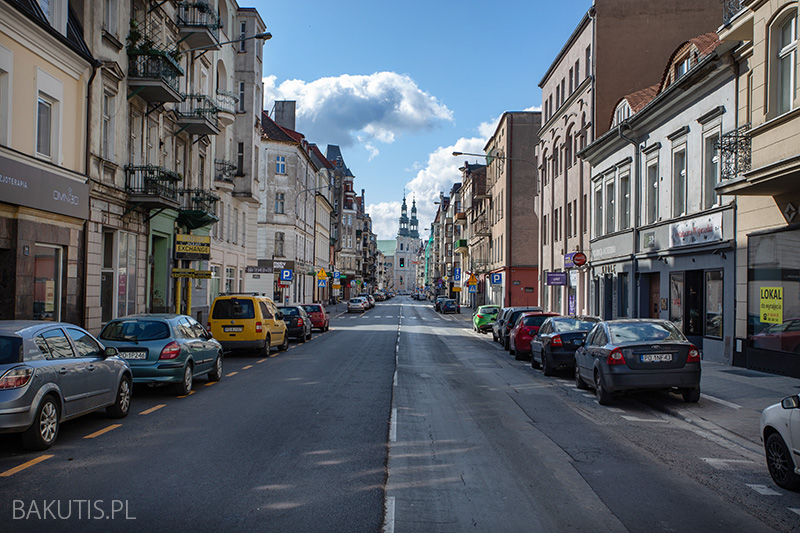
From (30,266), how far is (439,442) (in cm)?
1258

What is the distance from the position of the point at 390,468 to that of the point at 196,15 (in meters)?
26.4

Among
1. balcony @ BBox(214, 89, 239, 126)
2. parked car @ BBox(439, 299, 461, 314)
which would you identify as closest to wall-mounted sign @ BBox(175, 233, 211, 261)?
balcony @ BBox(214, 89, 239, 126)

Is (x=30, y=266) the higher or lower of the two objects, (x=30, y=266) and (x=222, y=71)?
the lower

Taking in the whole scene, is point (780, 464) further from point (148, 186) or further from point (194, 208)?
point (194, 208)

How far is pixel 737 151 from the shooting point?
1623 cm

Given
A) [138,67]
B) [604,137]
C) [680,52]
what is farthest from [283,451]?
Answer: [604,137]

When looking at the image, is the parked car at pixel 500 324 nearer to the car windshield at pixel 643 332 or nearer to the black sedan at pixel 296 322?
the black sedan at pixel 296 322

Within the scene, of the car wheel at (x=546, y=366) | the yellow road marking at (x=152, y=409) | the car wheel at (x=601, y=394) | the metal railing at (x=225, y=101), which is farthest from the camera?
the metal railing at (x=225, y=101)

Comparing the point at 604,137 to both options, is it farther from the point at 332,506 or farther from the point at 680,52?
the point at 332,506

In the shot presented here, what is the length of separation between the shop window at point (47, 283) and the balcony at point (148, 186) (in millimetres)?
4483

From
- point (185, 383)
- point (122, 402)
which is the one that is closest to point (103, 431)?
point (122, 402)

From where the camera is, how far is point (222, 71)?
3466cm

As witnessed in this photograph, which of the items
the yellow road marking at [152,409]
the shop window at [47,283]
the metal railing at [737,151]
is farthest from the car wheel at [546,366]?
the shop window at [47,283]

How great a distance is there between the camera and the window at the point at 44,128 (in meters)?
17.4
